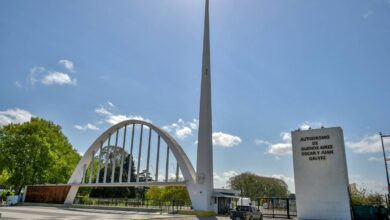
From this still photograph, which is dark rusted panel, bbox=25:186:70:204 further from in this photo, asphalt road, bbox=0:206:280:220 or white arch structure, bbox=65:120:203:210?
asphalt road, bbox=0:206:280:220

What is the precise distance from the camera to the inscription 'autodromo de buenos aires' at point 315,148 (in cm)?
2444

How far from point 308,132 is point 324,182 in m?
4.46

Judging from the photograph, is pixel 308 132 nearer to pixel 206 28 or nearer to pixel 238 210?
pixel 238 210

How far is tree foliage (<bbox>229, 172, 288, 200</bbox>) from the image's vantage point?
243 ft

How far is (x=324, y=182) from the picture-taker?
23.8m

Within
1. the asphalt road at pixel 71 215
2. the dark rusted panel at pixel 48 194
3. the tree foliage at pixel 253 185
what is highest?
the tree foliage at pixel 253 185

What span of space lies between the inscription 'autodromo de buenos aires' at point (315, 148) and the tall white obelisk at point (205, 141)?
10.4 metres

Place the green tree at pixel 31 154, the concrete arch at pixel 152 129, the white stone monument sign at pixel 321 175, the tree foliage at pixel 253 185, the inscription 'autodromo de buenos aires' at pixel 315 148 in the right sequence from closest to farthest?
the white stone monument sign at pixel 321 175 < the inscription 'autodromo de buenos aires' at pixel 315 148 < the concrete arch at pixel 152 129 < the green tree at pixel 31 154 < the tree foliage at pixel 253 185

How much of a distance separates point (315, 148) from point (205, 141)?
39.1 ft

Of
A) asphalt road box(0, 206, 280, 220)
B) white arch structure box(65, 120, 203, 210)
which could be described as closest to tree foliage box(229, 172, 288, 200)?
white arch structure box(65, 120, 203, 210)

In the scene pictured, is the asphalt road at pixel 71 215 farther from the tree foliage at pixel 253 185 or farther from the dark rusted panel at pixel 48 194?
the tree foliage at pixel 253 185

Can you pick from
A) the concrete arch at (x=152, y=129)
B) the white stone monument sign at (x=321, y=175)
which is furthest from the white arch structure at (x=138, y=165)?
the white stone monument sign at (x=321, y=175)

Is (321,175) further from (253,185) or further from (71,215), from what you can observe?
(253,185)

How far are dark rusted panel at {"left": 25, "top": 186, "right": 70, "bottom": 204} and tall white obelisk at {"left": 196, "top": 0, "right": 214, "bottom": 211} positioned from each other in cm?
2221
